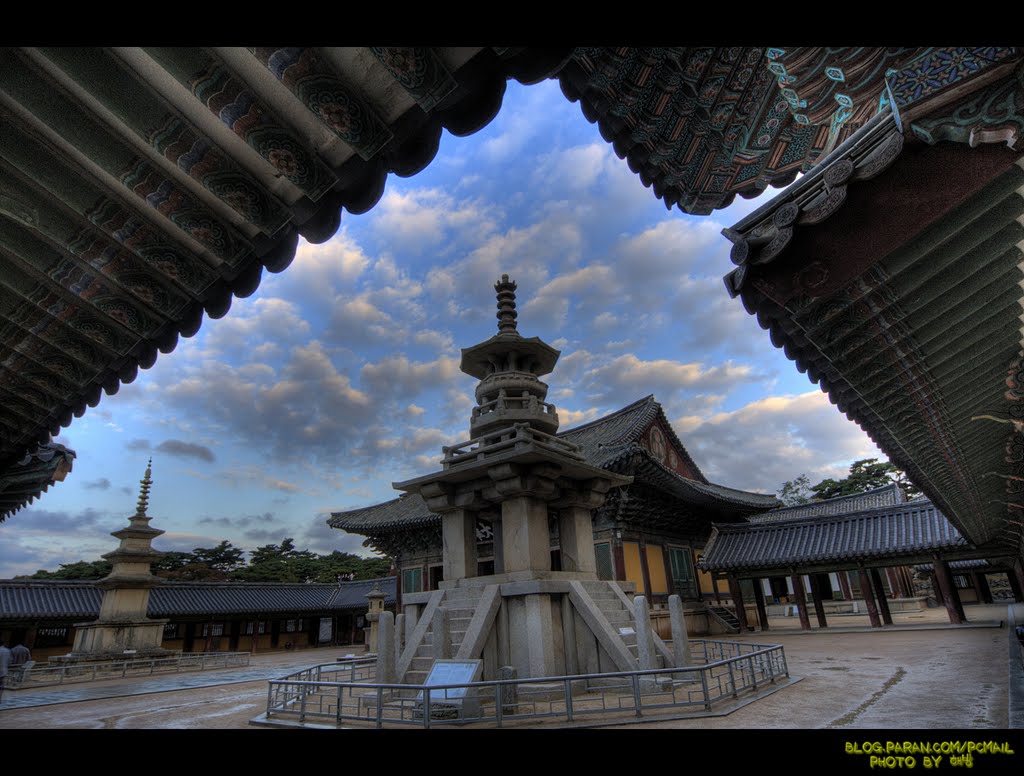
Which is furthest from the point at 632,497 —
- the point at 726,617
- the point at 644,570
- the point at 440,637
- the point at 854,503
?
the point at 854,503

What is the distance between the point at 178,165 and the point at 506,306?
39.0 ft

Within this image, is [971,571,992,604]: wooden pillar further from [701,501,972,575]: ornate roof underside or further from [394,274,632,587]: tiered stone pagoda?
[394,274,632,587]: tiered stone pagoda

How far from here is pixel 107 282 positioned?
308 cm

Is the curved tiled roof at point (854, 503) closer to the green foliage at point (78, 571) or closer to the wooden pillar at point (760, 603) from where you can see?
the wooden pillar at point (760, 603)

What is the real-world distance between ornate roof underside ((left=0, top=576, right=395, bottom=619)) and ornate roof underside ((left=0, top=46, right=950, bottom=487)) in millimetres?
29254

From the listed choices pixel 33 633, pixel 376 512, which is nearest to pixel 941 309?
pixel 376 512

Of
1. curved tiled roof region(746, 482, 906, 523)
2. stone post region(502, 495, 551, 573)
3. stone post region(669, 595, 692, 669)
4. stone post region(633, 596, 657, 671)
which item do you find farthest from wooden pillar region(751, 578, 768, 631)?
stone post region(502, 495, 551, 573)

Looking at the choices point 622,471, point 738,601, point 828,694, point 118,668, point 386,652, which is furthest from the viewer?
point 738,601

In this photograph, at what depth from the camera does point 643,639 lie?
976cm

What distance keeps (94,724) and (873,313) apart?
45.1ft

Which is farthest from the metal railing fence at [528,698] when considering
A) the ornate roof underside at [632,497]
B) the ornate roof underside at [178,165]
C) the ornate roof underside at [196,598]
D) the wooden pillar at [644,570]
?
the ornate roof underside at [196,598]

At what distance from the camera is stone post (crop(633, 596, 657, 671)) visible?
31.7 ft

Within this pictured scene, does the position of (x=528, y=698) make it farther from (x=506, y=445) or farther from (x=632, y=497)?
(x=632, y=497)

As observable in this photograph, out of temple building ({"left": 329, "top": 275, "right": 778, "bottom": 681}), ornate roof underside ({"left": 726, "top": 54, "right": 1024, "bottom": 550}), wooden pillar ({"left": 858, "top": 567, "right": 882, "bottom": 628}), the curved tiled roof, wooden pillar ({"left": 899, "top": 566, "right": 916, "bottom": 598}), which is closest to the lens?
ornate roof underside ({"left": 726, "top": 54, "right": 1024, "bottom": 550})
